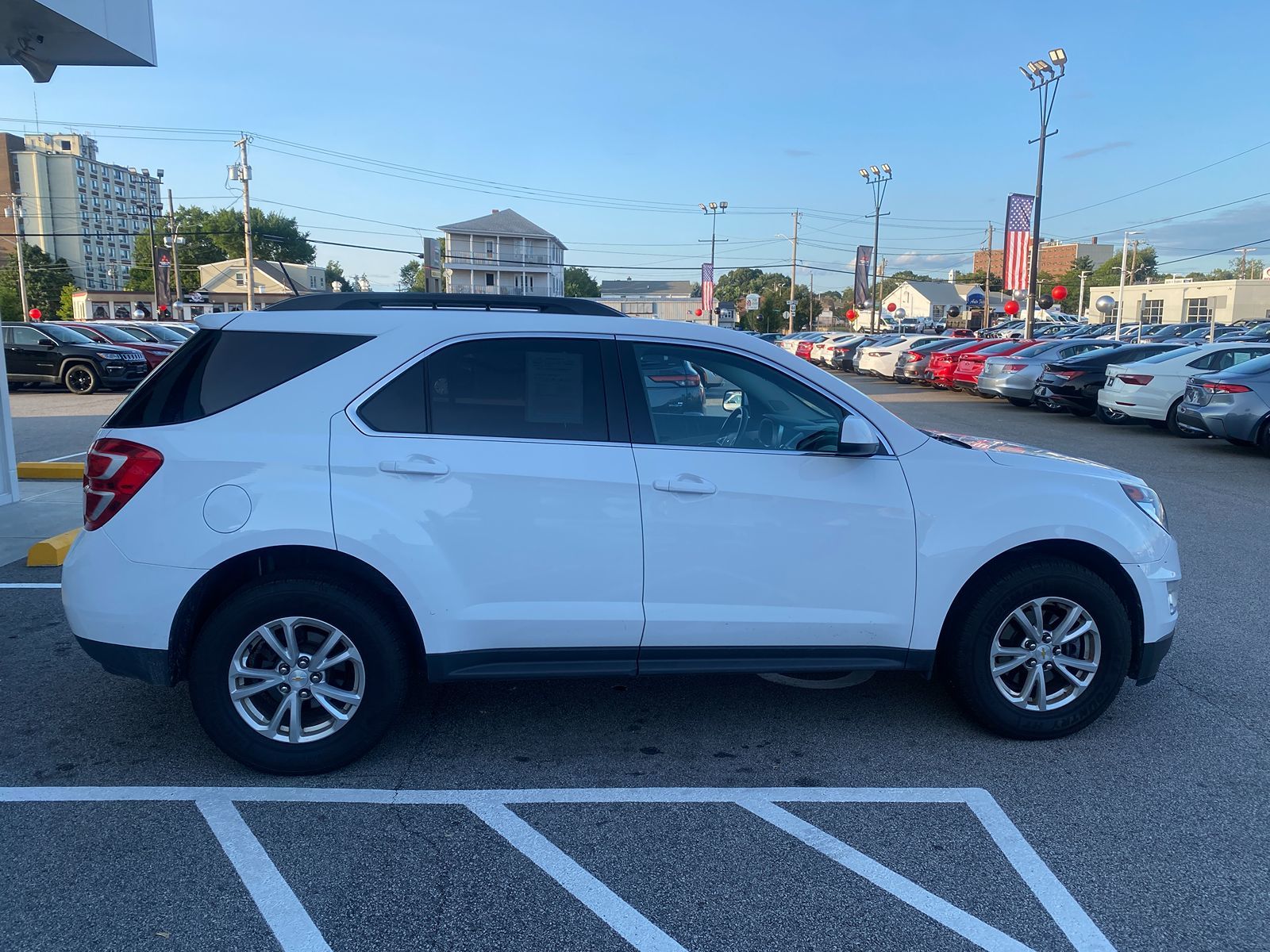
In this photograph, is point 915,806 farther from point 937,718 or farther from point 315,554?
point 315,554

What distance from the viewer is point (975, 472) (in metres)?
3.94

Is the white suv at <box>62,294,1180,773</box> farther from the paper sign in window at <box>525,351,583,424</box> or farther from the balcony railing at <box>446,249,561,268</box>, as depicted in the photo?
the balcony railing at <box>446,249,561,268</box>

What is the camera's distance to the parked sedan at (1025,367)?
20.6 m

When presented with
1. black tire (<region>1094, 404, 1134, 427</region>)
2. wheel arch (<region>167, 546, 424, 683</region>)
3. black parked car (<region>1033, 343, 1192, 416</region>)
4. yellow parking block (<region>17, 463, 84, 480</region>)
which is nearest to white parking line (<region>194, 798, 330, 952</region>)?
wheel arch (<region>167, 546, 424, 683</region>)

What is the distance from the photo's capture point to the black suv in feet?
75.2

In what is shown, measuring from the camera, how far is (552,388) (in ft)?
12.6

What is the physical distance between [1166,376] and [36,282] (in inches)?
4221

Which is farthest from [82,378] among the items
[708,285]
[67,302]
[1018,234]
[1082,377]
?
[67,302]

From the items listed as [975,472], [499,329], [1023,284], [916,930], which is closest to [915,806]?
[916,930]

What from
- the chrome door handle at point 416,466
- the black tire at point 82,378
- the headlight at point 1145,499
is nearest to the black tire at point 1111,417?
the headlight at point 1145,499

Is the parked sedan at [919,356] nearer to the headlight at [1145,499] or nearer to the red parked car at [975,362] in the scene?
the red parked car at [975,362]

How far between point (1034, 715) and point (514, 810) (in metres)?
2.32

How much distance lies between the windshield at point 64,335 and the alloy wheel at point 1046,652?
24.7 metres

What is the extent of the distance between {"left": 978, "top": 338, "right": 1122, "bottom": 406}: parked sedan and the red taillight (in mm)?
19564
